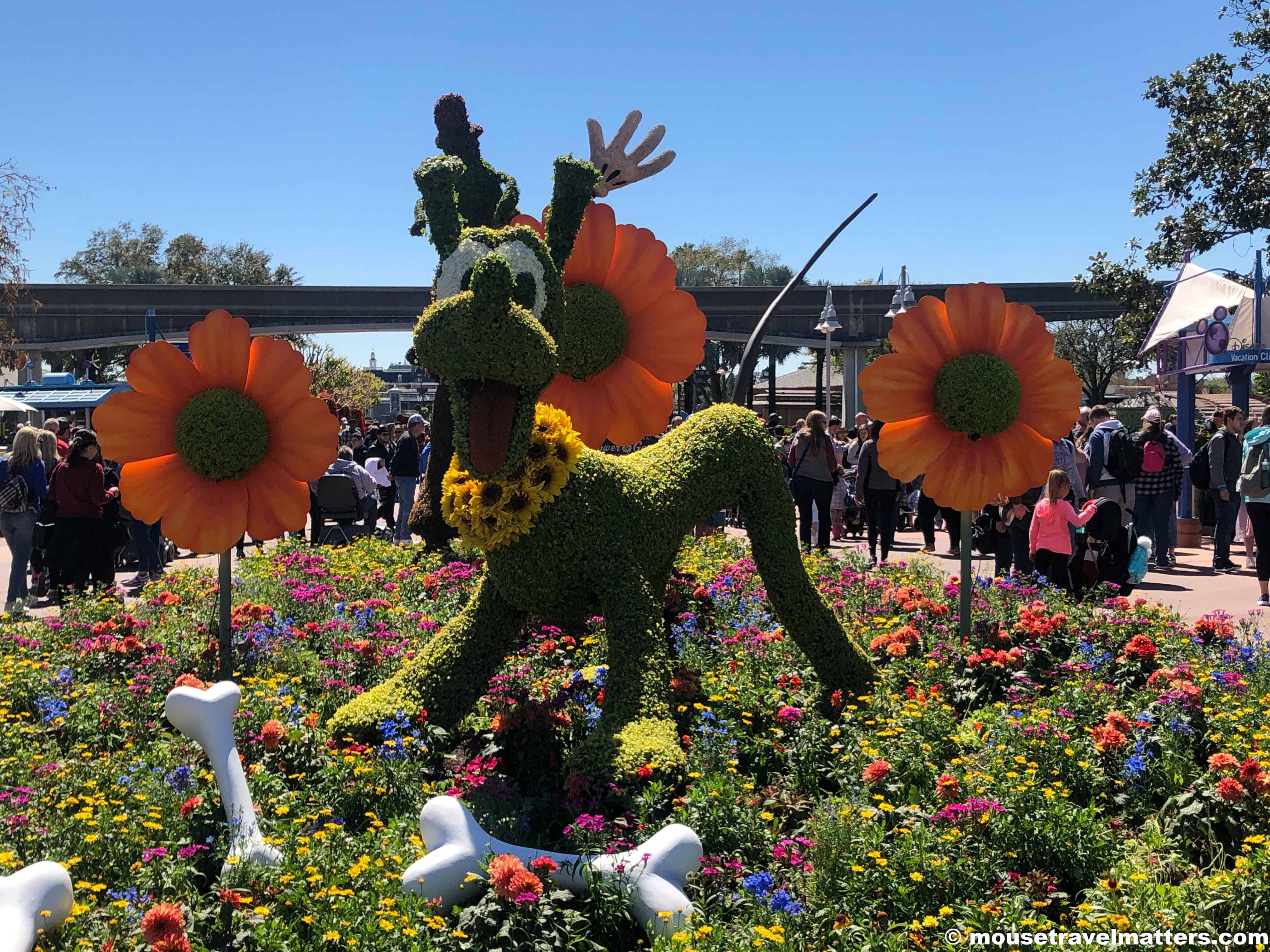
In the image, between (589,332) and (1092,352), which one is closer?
(589,332)

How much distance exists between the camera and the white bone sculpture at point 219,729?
356 cm

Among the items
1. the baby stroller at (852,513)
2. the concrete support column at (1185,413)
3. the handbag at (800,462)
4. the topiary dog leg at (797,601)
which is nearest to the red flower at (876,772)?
the topiary dog leg at (797,601)

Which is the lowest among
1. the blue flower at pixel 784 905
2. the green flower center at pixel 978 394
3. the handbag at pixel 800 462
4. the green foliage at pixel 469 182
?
the blue flower at pixel 784 905

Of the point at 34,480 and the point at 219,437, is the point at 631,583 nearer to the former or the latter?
the point at 219,437

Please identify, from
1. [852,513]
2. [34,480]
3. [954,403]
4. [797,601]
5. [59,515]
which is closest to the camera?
[797,601]

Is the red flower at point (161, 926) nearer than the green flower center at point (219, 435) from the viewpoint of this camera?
Yes

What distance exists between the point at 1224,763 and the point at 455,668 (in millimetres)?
3050

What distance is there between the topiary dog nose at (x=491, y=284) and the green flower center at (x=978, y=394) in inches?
109

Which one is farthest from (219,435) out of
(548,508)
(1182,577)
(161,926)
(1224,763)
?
(1182,577)

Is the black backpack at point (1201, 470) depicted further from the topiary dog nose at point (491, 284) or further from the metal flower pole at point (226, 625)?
the metal flower pole at point (226, 625)

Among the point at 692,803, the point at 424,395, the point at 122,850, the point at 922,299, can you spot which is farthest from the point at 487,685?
the point at 424,395

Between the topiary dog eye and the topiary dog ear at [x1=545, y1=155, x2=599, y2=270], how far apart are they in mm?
418

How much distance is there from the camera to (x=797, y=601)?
4.85 m

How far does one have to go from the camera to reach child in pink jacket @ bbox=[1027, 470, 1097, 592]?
748cm
